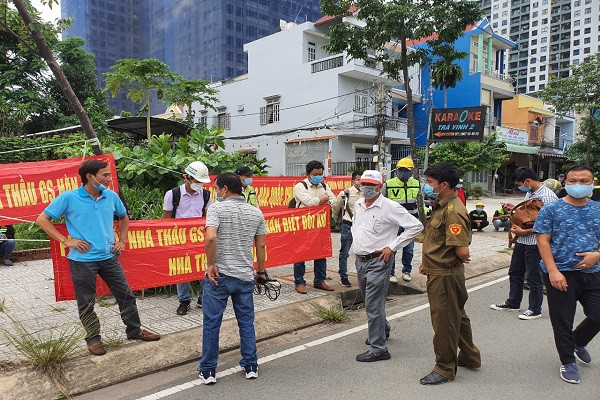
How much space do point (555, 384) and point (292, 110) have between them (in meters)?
23.8

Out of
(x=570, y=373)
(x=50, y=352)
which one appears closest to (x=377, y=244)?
(x=570, y=373)

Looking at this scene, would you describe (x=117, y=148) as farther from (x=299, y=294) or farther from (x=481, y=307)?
(x=481, y=307)

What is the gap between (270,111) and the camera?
91.6 ft

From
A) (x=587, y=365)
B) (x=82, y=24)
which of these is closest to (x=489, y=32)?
(x=587, y=365)

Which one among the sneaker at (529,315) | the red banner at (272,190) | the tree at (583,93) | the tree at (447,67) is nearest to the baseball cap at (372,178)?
the sneaker at (529,315)

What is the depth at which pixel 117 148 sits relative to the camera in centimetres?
894

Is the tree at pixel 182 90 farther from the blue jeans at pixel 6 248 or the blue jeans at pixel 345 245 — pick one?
the blue jeans at pixel 345 245

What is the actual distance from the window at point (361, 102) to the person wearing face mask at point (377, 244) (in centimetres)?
2090

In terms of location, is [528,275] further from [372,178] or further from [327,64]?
[327,64]

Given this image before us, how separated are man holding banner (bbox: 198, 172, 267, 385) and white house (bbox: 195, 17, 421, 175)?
1895cm

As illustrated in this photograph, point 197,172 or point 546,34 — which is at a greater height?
point 546,34

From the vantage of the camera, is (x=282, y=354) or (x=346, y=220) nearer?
(x=282, y=354)

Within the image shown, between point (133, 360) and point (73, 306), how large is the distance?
6.76ft

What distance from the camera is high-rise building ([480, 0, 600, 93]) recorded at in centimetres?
10106
